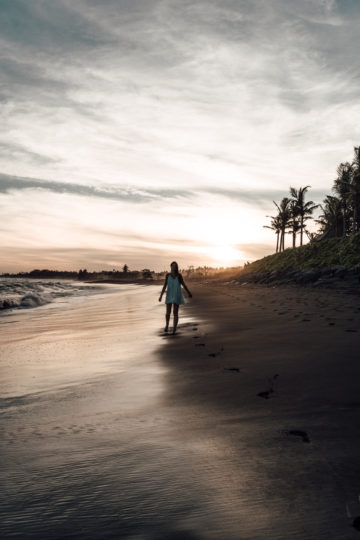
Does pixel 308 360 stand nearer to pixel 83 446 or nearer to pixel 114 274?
pixel 83 446

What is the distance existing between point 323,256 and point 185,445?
36170 millimetres

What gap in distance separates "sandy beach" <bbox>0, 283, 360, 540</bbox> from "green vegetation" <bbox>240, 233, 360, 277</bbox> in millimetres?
24323

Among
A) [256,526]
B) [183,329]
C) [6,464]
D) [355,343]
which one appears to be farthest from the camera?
[183,329]

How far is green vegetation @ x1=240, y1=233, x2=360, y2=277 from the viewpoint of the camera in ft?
102

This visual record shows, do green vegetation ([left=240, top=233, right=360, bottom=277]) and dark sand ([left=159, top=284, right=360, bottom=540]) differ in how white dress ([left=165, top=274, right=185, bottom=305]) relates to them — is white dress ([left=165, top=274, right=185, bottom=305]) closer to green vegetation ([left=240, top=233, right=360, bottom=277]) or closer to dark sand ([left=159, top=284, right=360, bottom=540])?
dark sand ([left=159, top=284, right=360, bottom=540])

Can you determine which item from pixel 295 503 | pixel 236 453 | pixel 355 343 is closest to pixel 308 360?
pixel 355 343

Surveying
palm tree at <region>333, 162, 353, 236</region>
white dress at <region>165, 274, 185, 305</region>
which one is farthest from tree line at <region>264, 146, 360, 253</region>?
white dress at <region>165, 274, 185, 305</region>

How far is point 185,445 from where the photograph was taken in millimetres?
2754

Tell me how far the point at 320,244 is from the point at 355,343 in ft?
121

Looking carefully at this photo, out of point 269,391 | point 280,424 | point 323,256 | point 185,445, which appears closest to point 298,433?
point 280,424

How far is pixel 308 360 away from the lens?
520 centimetres

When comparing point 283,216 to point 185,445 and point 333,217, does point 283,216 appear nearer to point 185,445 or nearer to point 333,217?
point 333,217

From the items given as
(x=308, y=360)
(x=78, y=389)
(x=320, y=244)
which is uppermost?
(x=320, y=244)

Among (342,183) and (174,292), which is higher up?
(342,183)
